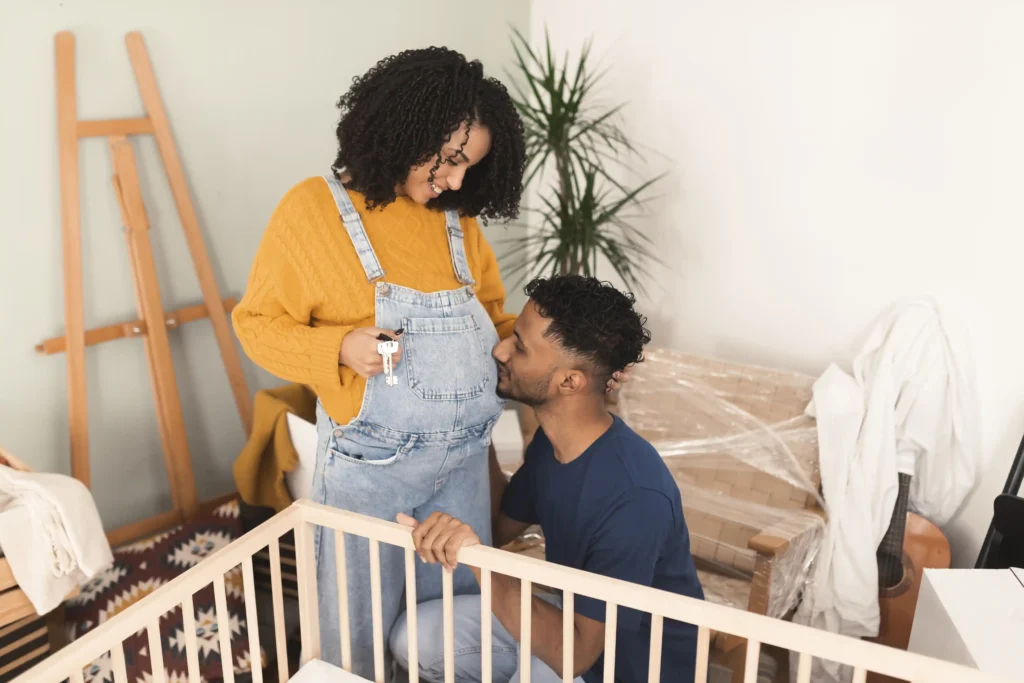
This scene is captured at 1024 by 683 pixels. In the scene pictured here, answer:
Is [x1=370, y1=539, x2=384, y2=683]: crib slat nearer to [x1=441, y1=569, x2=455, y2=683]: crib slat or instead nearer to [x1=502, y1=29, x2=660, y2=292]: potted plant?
[x1=441, y1=569, x2=455, y2=683]: crib slat

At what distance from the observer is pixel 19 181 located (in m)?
1.87

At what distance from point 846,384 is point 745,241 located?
61 centimetres

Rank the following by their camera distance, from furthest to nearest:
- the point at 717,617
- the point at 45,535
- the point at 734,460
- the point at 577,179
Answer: the point at 577,179 < the point at 734,460 < the point at 45,535 < the point at 717,617

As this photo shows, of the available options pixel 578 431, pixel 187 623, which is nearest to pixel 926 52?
pixel 578 431

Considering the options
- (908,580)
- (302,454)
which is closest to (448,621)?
(302,454)

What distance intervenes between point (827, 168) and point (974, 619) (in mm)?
1362

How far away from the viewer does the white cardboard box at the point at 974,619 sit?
124 centimetres

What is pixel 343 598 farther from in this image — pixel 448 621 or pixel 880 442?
pixel 880 442

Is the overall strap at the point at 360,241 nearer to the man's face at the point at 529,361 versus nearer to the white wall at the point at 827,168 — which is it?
the man's face at the point at 529,361

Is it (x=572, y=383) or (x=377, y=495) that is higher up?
(x=572, y=383)

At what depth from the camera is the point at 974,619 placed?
133cm

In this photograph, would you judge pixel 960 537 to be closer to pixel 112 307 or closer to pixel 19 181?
pixel 112 307

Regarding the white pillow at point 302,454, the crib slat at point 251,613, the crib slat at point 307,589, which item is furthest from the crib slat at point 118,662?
the white pillow at point 302,454

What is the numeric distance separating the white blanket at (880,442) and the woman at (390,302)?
114cm
